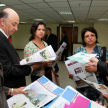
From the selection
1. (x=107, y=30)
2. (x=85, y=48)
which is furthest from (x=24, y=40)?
(x=85, y=48)

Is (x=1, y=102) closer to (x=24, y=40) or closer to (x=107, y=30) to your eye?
(x=107, y=30)

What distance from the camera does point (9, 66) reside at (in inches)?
33.8

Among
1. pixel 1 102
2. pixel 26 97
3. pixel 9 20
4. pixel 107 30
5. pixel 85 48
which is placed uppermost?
pixel 107 30

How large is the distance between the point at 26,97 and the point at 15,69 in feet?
0.82

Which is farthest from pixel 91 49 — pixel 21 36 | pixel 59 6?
pixel 21 36

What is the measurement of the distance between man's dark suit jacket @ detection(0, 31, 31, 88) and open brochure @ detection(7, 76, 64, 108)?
179 mm

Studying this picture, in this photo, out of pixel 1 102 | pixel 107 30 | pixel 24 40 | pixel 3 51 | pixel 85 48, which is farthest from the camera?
pixel 24 40

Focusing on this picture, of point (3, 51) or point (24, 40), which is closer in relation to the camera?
point (3, 51)

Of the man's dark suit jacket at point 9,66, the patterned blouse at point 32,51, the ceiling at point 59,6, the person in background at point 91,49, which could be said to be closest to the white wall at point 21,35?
the ceiling at point 59,6

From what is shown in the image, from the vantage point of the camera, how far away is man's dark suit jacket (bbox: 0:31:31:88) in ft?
2.76

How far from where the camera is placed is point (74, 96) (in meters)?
0.75

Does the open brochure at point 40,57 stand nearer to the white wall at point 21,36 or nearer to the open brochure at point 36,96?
the open brochure at point 36,96

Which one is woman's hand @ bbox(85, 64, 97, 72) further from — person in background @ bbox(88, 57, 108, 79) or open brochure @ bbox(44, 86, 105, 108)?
open brochure @ bbox(44, 86, 105, 108)

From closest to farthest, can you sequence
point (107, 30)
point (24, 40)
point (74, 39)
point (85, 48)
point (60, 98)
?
point (60, 98)
point (85, 48)
point (107, 30)
point (74, 39)
point (24, 40)
